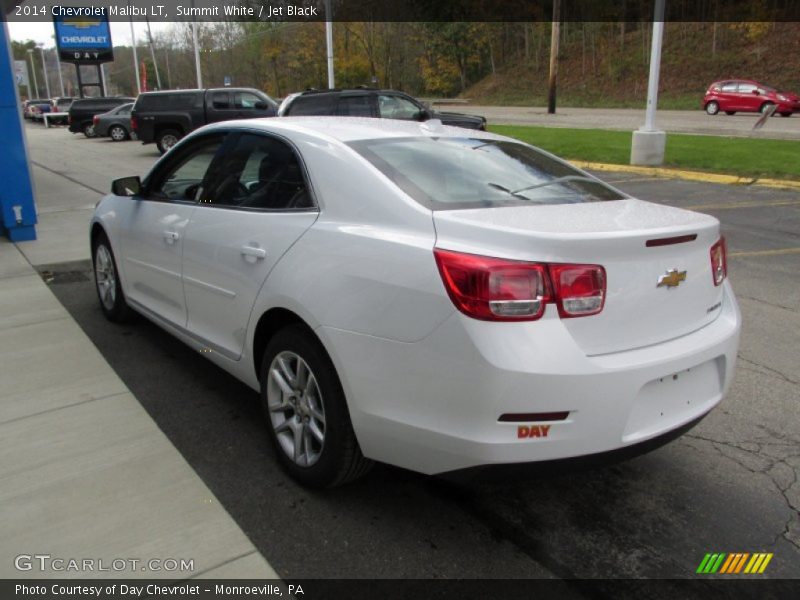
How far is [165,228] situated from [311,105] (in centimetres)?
1151

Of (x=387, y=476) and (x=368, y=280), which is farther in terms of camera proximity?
(x=387, y=476)

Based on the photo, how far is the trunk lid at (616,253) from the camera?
2.39 metres

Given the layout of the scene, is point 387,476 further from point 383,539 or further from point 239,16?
point 239,16

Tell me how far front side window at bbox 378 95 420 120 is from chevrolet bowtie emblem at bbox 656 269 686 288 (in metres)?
13.1

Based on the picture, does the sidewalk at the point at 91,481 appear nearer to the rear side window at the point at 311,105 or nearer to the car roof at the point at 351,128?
the car roof at the point at 351,128

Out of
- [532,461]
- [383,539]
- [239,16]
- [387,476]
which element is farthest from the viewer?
[239,16]

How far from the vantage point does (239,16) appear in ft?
203

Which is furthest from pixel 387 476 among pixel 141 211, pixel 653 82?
pixel 653 82

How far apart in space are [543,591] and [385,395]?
0.89m

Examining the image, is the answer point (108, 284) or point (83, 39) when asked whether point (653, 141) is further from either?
point (83, 39)

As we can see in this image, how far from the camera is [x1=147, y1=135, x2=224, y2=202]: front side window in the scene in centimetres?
407

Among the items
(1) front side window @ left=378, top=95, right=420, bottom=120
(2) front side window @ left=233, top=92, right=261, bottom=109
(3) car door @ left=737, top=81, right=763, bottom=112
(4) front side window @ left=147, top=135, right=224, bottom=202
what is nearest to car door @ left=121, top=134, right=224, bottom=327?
(4) front side window @ left=147, top=135, right=224, bottom=202

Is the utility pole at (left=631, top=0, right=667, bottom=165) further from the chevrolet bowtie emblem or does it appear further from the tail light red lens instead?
the tail light red lens
